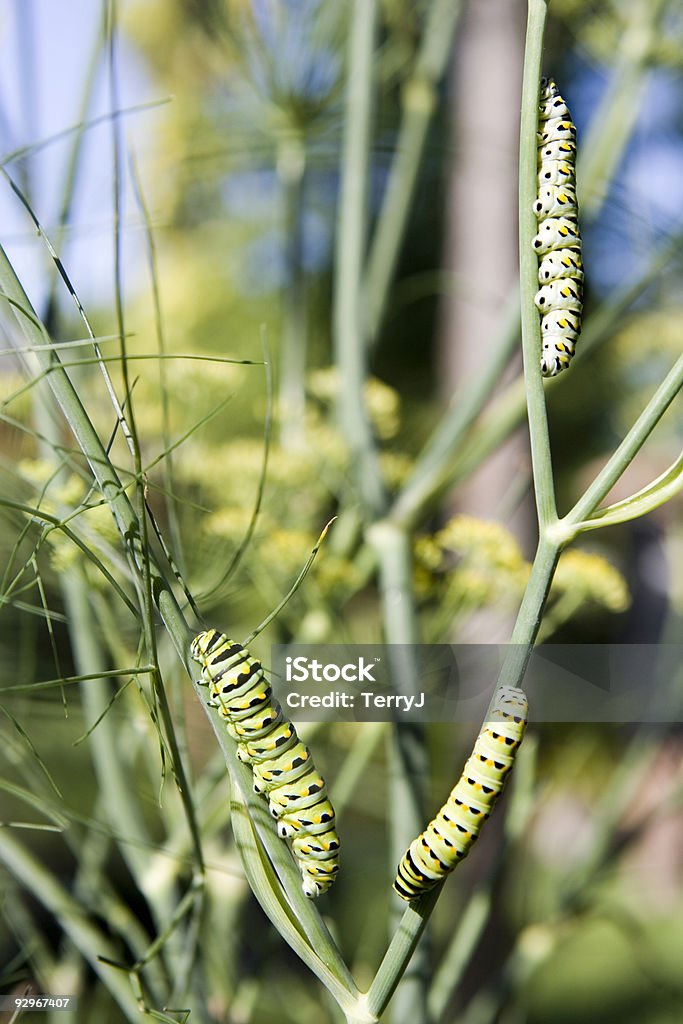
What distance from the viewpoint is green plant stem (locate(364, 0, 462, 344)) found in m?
0.52

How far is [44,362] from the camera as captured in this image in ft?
0.79

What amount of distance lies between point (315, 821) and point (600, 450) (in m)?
1.05

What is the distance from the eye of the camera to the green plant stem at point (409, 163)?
0.52 meters

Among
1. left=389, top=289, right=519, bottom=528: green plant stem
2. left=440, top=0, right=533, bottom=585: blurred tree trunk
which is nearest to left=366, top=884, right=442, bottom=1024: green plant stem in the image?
left=389, top=289, right=519, bottom=528: green plant stem

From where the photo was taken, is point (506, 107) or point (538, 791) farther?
point (506, 107)

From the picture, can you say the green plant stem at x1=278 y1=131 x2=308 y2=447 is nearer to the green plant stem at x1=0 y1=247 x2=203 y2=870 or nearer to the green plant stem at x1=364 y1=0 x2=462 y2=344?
the green plant stem at x1=364 y1=0 x2=462 y2=344

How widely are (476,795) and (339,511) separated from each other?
1.08 ft

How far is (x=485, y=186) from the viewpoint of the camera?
3.31ft

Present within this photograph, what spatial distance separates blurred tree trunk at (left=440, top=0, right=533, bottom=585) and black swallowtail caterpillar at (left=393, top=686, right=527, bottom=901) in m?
0.66

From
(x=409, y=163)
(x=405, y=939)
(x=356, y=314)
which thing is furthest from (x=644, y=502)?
(x=409, y=163)

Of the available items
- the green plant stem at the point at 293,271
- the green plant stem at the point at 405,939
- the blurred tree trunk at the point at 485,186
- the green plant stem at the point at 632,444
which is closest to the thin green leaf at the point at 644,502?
the green plant stem at the point at 632,444

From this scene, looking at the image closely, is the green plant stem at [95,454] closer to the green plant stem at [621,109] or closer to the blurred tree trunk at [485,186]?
the green plant stem at [621,109]

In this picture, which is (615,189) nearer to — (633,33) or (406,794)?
(633,33)

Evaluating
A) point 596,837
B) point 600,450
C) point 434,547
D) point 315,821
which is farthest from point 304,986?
point 600,450
